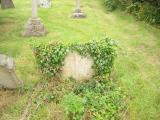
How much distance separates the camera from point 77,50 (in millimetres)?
12359

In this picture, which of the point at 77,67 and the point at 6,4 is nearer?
the point at 77,67

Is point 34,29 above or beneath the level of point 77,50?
beneath

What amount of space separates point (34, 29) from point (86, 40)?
295cm

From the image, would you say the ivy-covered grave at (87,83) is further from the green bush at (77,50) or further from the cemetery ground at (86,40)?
the cemetery ground at (86,40)

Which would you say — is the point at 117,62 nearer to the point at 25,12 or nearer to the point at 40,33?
the point at 40,33

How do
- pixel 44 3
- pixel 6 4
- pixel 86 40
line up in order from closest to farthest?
pixel 86 40 → pixel 44 3 → pixel 6 4

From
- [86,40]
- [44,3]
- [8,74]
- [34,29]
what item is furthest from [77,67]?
[44,3]

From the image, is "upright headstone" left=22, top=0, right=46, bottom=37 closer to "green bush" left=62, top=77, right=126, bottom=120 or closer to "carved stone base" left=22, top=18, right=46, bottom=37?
"carved stone base" left=22, top=18, right=46, bottom=37

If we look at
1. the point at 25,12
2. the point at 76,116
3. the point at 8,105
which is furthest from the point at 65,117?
the point at 25,12

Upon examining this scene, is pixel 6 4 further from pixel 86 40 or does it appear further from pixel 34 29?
pixel 86 40

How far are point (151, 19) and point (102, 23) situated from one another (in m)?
3.05

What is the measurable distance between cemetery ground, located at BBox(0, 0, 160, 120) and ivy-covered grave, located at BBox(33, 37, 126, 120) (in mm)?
305

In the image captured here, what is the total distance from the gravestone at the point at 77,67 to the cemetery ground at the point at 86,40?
0.63 m

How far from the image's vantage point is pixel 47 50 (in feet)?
40.6
